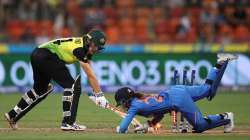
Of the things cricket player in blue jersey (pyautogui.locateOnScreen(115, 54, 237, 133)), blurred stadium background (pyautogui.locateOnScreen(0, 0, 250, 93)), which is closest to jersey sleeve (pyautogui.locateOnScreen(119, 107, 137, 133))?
cricket player in blue jersey (pyautogui.locateOnScreen(115, 54, 237, 133))

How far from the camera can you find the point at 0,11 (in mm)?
29078

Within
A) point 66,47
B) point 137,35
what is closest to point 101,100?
point 66,47

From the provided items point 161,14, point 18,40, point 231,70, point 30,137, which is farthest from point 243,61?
point 30,137

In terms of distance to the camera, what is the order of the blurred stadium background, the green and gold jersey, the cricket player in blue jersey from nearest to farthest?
the cricket player in blue jersey
the green and gold jersey
the blurred stadium background

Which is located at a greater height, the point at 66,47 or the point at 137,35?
the point at 66,47

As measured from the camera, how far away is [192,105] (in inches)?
519

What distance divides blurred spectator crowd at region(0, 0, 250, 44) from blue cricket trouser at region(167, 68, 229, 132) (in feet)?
47.4

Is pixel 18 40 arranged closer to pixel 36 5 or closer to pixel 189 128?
pixel 36 5

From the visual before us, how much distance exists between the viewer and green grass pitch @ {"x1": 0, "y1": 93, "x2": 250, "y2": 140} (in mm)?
13156

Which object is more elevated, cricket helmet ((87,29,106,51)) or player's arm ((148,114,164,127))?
cricket helmet ((87,29,106,51))

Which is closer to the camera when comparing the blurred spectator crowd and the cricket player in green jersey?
the cricket player in green jersey

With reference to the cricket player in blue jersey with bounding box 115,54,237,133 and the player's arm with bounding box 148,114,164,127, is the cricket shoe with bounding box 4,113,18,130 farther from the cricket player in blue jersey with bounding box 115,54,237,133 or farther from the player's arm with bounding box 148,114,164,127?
the player's arm with bounding box 148,114,164,127

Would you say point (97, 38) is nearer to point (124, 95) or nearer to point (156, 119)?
point (124, 95)

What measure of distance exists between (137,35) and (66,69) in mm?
14656
